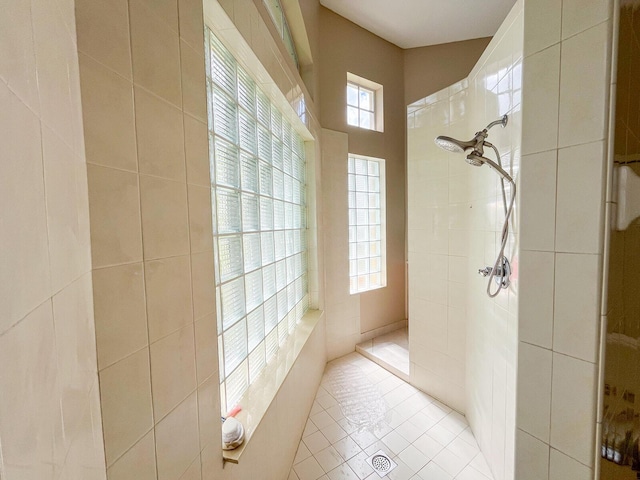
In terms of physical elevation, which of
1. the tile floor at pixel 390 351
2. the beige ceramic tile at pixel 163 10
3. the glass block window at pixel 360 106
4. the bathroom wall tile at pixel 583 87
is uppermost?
the glass block window at pixel 360 106

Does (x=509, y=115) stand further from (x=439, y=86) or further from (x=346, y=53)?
(x=439, y=86)

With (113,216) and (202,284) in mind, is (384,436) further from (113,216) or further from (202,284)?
(113,216)

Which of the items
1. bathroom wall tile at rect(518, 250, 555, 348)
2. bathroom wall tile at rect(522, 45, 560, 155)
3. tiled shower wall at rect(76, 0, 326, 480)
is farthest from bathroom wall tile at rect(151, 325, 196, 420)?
bathroom wall tile at rect(522, 45, 560, 155)

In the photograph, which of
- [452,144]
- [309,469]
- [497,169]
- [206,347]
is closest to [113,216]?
[206,347]

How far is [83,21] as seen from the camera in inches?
17.9

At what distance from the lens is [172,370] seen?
0.64 metres

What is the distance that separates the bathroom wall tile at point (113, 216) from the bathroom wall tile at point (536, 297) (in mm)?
1113

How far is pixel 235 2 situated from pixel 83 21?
28.7 inches

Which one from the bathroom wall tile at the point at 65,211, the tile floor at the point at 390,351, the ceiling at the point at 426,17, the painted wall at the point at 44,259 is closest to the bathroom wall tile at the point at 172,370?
the painted wall at the point at 44,259

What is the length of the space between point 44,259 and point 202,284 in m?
0.48

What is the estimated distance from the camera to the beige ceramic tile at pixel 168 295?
59 centimetres

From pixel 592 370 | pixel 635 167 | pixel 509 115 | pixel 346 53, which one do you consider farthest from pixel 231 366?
pixel 346 53

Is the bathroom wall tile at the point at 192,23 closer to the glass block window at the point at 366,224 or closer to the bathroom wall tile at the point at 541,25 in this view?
the bathroom wall tile at the point at 541,25

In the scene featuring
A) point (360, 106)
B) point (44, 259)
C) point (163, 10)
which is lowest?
point (44, 259)
